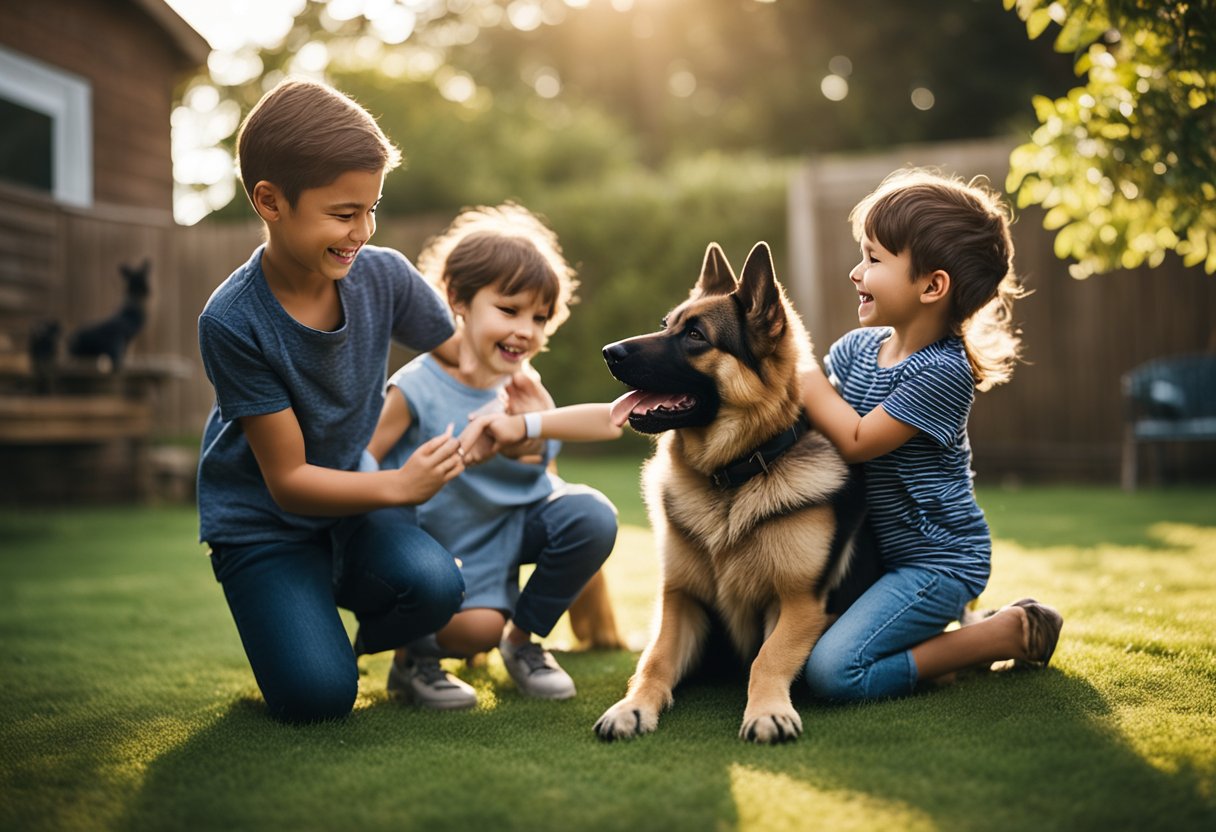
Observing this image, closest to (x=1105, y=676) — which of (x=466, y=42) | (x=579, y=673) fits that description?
(x=579, y=673)

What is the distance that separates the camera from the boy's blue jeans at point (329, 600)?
2.79 metres

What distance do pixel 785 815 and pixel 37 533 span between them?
7.17 meters

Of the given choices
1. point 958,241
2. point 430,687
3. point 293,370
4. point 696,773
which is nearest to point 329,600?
point 430,687

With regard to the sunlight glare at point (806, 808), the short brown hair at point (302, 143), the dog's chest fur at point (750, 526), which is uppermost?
the short brown hair at point (302, 143)

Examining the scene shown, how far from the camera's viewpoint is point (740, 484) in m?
2.92

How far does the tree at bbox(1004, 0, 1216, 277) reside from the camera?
361 centimetres

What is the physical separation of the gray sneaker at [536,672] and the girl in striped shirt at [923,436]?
0.78 meters

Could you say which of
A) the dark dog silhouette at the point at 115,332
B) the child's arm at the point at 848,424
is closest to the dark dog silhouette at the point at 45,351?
the dark dog silhouette at the point at 115,332

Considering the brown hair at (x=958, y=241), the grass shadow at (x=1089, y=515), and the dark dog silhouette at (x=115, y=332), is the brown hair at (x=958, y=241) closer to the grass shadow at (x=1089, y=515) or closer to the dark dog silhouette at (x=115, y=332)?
the grass shadow at (x=1089, y=515)

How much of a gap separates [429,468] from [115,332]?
6.67 meters

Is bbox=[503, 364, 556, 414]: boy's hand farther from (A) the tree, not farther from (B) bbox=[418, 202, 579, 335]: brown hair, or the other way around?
(A) the tree

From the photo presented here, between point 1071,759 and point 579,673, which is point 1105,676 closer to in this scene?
point 1071,759

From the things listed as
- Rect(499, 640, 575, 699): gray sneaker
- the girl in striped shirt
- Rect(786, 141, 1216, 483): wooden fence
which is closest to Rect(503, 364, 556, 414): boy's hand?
Rect(499, 640, 575, 699): gray sneaker

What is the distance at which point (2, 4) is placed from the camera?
8484 millimetres
